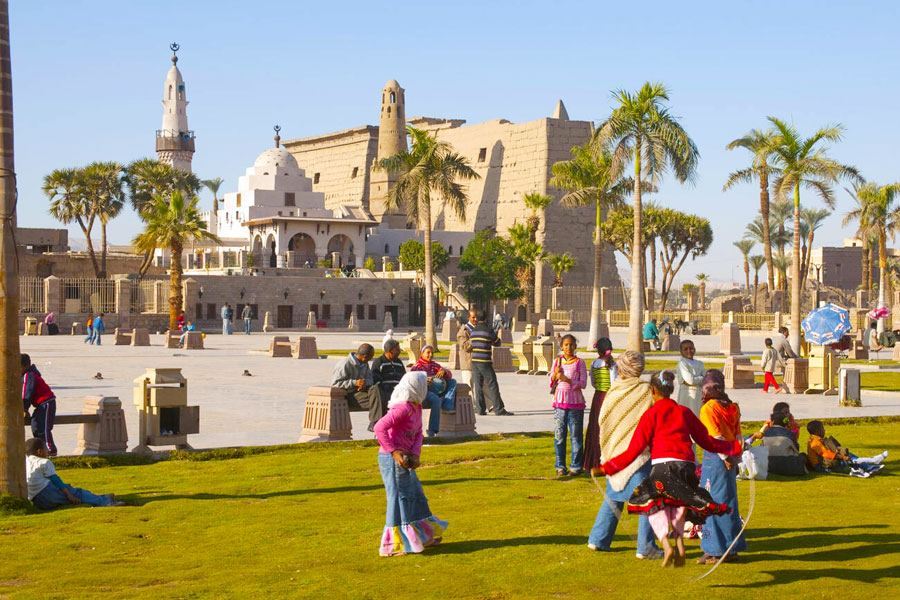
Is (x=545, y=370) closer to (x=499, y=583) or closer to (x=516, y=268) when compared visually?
(x=499, y=583)

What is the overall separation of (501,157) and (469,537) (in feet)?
278

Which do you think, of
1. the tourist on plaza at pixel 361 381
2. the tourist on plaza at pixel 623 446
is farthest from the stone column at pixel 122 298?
the tourist on plaza at pixel 623 446

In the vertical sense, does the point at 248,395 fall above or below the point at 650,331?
below

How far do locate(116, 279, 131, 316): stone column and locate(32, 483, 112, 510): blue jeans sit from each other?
145ft

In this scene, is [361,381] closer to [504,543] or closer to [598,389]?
[598,389]

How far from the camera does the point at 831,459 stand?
12.1 meters

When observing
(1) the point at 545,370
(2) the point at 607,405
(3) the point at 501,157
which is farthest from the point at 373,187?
(2) the point at 607,405

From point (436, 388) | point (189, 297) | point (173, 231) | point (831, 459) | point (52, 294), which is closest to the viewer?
point (831, 459)

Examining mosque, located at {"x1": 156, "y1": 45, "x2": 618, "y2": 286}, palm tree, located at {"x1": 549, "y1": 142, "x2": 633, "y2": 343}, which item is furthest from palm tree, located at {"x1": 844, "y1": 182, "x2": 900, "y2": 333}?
mosque, located at {"x1": 156, "y1": 45, "x2": 618, "y2": 286}

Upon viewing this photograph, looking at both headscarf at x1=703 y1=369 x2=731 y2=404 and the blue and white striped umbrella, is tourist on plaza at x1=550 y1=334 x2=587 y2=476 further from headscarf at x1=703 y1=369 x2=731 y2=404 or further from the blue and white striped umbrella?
the blue and white striped umbrella

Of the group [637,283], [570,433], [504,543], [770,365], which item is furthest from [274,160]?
[504,543]

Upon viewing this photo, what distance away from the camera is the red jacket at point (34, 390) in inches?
488

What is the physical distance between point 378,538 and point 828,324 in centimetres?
1989

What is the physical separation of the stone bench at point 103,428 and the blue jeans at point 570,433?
507 centimetres
